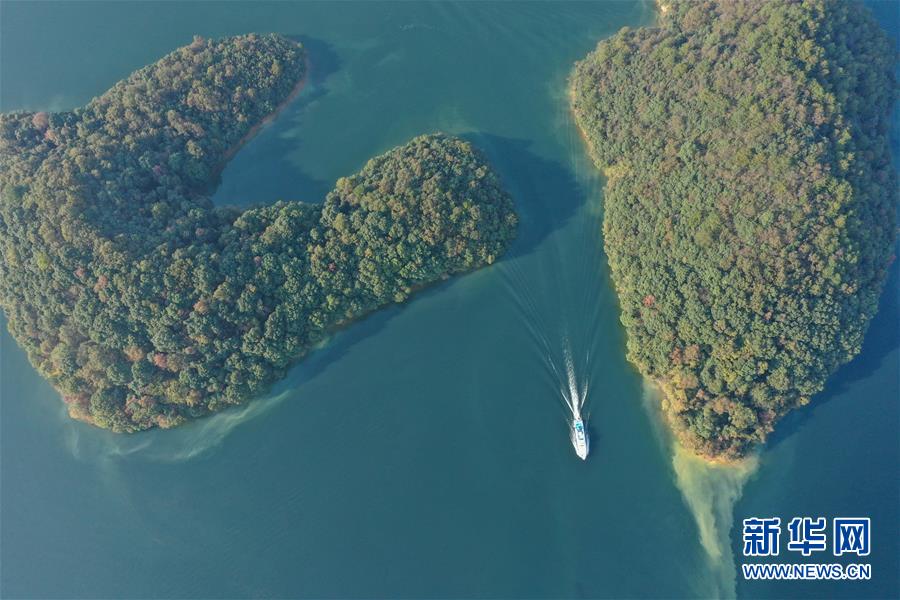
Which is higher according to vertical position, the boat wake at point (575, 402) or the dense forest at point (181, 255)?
the dense forest at point (181, 255)

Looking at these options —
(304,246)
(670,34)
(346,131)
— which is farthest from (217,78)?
(670,34)

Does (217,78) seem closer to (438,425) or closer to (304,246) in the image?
(304,246)

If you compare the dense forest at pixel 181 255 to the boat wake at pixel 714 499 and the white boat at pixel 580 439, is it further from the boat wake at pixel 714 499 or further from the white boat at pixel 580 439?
the boat wake at pixel 714 499

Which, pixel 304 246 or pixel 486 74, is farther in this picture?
pixel 486 74

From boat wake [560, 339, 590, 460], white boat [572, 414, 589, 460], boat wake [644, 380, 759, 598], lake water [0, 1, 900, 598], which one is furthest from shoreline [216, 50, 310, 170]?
boat wake [644, 380, 759, 598]

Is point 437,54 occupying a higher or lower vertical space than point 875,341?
higher

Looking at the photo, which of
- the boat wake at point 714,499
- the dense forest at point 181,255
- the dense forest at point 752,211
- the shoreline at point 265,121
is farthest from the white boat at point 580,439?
the shoreline at point 265,121
